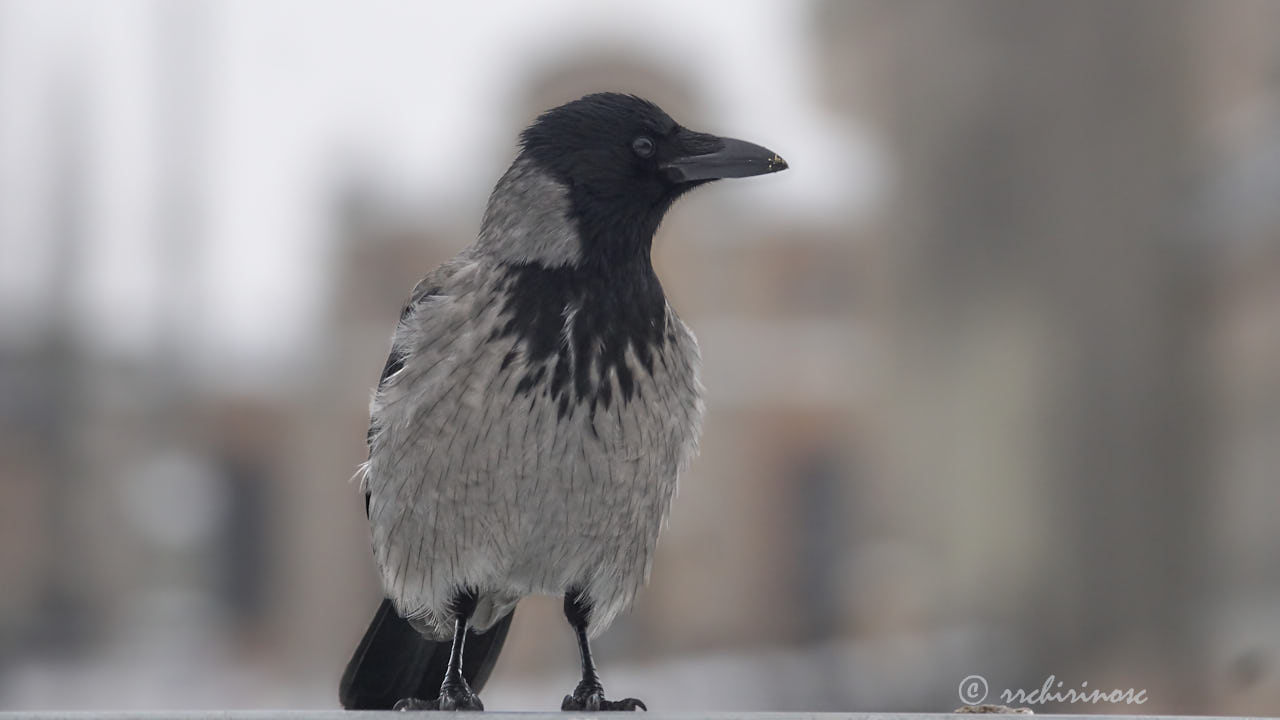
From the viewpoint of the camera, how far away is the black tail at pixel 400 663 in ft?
11.9

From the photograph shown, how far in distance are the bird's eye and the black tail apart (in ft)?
4.19

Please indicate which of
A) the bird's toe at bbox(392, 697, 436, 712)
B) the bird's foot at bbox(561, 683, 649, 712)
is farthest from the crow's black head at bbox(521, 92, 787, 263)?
the bird's toe at bbox(392, 697, 436, 712)

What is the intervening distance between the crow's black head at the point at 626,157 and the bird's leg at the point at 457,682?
955mm

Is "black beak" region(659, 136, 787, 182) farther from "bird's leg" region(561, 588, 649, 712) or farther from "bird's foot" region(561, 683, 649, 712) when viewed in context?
"bird's foot" region(561, 683, 649, 712)

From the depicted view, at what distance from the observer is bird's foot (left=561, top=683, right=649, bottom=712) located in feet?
10.8

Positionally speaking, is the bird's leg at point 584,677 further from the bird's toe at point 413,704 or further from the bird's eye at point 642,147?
the bird's eye at point 642,147

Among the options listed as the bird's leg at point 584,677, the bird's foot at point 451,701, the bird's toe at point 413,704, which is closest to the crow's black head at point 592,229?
the bird's leg at point 584,677

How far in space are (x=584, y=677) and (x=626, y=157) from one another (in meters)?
1.24

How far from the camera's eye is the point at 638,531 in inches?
138

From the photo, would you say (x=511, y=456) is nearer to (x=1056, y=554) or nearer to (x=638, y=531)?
(x=638, y=531)

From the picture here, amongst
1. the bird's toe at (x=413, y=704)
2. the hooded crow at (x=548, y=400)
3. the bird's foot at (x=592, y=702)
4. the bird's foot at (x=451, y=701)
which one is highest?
the hooded crow at (x=548, y=400)

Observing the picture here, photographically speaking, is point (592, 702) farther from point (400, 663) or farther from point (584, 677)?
point (400, 663)

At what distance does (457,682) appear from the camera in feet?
11.4

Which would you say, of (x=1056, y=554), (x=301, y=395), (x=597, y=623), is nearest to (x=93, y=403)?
(x=301, y=395)
